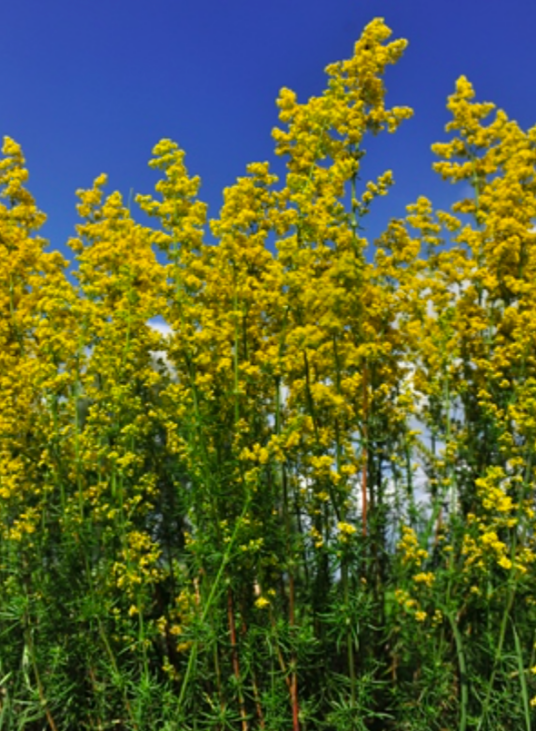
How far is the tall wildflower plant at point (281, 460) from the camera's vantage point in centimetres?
441

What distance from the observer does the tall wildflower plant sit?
441 cm

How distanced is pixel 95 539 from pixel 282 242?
2.06m

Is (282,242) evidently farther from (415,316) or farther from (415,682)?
(415,682)

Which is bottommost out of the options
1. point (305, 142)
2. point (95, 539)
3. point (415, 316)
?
point (95, 539)

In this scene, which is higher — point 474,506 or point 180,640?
point 474,506

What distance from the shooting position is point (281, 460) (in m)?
4.28

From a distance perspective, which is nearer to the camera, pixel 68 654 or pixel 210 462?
pixel 210 462

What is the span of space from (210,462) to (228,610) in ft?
2.59

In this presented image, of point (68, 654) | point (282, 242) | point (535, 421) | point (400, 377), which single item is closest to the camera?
point (282, 242)

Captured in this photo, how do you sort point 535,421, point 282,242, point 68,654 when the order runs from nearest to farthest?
point 282,242
point 535,421
point 68,654

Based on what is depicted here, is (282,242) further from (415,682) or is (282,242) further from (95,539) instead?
(415,682)

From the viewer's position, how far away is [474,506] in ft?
17.7

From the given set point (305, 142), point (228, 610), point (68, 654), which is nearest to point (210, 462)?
point (228, 610)

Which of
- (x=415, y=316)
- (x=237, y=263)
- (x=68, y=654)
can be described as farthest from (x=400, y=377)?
(x=68, y=654)
